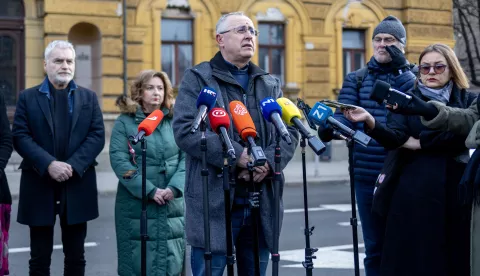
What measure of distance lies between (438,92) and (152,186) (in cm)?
228

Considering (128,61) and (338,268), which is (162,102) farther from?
(128,61)

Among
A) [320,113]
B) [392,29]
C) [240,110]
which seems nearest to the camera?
[320,113]

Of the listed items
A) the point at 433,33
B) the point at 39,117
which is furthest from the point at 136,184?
the point at 433,33

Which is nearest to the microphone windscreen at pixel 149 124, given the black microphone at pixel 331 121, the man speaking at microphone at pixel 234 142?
the man speaking at microphone at pixel 234 142

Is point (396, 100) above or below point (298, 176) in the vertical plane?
above

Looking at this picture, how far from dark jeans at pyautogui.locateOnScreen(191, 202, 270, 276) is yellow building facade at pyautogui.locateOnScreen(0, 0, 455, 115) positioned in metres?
15.8

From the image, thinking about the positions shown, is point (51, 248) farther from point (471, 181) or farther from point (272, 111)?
point (471, 181)

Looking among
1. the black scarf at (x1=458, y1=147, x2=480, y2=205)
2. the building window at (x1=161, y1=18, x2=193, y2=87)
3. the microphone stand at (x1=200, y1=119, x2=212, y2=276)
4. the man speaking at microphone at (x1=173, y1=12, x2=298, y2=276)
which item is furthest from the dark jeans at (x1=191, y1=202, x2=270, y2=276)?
the building window at (x1=161, y1=18, x2=193, y2=87)

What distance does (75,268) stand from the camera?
6062mm

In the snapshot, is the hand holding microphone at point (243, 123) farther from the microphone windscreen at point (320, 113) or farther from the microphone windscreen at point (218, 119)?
the microphone windscreen at point (320, 113)

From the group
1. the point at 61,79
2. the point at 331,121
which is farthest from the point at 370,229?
the point at 61,79

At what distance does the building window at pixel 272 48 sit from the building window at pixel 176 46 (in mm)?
2152

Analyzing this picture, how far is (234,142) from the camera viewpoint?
4.57 metres

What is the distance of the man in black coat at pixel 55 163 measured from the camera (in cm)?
595
